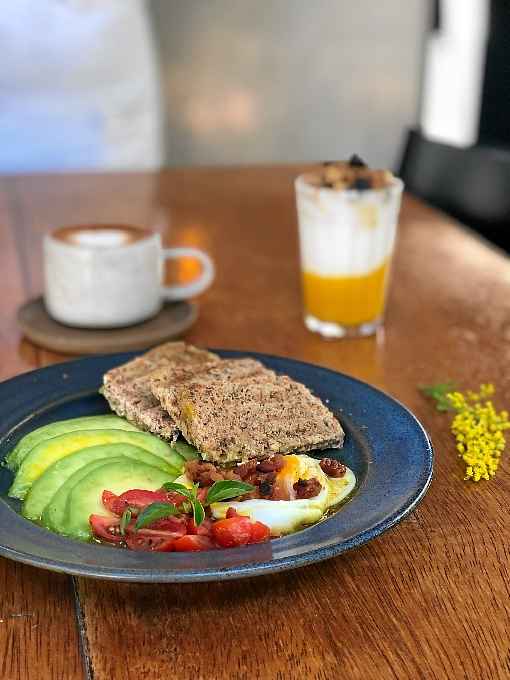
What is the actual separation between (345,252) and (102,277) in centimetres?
37

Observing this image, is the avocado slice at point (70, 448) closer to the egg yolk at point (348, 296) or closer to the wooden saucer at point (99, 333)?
the wooden saucer at point (99, 333)

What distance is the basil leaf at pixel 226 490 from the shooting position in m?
0.84

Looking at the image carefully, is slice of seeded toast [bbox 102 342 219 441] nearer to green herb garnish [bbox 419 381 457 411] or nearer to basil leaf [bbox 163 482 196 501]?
basil leaf [bbox 163 482 196 501]

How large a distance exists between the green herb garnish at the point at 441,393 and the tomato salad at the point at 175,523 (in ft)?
1.44

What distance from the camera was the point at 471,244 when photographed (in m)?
1.92

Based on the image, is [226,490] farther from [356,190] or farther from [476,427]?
[356,190]

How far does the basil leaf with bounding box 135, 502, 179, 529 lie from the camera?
795mm

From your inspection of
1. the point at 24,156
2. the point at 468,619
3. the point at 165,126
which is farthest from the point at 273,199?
the point at 165,126

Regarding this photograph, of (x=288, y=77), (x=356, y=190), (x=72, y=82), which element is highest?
(x=356, y=190)

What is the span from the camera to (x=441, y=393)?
124 cm

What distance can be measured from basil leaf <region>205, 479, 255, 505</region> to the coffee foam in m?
0.66

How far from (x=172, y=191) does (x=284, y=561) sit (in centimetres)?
166

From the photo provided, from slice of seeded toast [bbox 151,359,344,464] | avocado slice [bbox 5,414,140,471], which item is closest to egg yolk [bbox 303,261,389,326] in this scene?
slice of seeded toast [bbox 151,359,344,464]

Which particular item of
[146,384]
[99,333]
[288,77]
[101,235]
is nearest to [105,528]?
[146,384]
